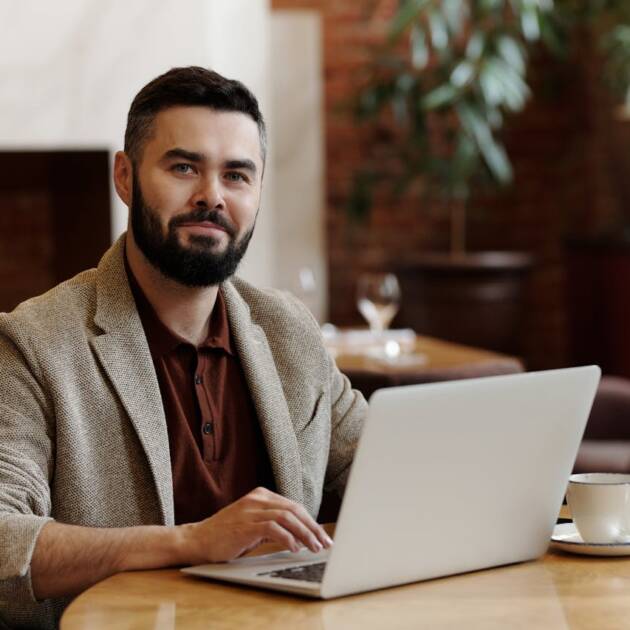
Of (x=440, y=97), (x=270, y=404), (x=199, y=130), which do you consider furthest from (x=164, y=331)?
(x=440, y=97)

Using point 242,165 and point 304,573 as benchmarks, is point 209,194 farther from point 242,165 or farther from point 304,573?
point 304,573

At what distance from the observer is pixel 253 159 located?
6.42ft

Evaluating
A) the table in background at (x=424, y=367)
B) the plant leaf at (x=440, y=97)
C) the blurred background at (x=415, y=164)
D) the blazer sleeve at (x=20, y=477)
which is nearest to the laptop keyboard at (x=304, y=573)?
the blazer sleeve at (x=20, y=477)

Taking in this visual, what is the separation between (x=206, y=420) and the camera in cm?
198

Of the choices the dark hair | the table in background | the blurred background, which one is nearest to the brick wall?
the blurred background

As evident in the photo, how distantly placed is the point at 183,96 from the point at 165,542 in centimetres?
66

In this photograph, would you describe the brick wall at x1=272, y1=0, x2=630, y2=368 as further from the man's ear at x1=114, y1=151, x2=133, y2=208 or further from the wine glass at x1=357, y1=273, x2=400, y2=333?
the man's ear at x1=114, y1=151, x2=133, y2=208

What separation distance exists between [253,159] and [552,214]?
641cm

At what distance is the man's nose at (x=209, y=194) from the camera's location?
190 centimetres

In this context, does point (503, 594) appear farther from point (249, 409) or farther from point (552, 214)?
point (552, 214)

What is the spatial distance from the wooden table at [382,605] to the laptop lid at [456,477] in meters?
0.03

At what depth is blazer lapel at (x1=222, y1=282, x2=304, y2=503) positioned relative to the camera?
200 cm

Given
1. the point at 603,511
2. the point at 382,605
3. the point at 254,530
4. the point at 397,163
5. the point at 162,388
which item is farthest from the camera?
the point at 397,163

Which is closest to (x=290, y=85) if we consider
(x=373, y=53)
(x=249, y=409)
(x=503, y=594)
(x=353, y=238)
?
(x=373, y=53)
